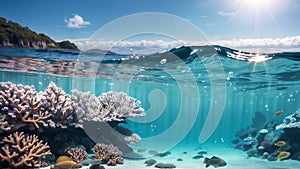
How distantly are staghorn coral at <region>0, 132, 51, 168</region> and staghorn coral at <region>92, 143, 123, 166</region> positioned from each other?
197 cm

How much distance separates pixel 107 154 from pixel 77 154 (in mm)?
1042

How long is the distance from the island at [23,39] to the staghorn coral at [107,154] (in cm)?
529

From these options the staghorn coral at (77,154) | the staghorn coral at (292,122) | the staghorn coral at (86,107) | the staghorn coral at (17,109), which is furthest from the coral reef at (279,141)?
the staghorn coral at (17,109)

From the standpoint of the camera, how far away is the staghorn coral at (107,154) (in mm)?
8741

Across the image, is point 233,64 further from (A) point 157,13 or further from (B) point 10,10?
(B) point 10,10

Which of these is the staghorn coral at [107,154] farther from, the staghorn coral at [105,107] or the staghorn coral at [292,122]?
the staghorn coral at [292,122]

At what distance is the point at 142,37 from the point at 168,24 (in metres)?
1.17

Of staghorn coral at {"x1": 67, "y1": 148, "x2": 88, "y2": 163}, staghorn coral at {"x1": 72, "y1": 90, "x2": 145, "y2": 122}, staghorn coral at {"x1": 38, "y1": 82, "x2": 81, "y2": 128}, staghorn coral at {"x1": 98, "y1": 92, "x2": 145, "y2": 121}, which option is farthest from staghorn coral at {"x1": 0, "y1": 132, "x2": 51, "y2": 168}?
staghorn coral at {"x1": 98, "y1": 92, "x2": 145, "y2": 121}

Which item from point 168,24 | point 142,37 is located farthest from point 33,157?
point 168,24

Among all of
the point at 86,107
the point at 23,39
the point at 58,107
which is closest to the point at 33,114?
the point at 58,107

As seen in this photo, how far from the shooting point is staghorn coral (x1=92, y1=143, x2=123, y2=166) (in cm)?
874

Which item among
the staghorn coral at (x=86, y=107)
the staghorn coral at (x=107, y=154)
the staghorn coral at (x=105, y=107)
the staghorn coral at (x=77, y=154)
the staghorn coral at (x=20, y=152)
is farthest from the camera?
the staghorn coral at (x=105, y=107)

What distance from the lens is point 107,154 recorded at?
8.87 meters

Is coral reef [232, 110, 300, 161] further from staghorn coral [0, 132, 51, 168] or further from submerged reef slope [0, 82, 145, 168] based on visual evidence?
staghorn coral [0, 132, 51, 168]
